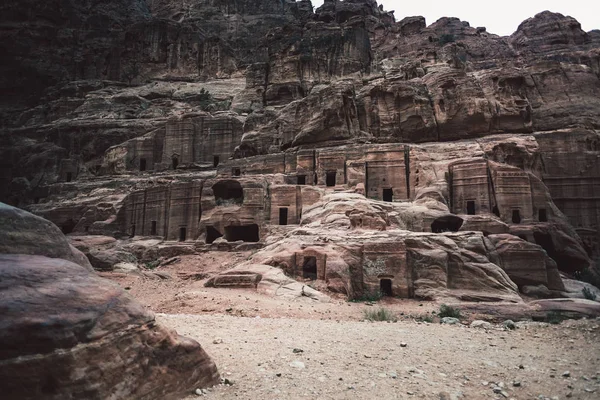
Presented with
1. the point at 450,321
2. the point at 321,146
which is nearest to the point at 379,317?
the point at 450,321

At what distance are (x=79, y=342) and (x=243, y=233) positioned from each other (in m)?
28.0

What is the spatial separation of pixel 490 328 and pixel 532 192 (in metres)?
21.7

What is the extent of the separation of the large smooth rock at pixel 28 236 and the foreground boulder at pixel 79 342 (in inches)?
14.9

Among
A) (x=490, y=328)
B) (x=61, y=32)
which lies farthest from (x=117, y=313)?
(x=61, y=32)

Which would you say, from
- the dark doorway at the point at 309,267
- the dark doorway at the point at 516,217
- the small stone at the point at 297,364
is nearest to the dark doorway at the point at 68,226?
the dark doorway at the point at 309,267

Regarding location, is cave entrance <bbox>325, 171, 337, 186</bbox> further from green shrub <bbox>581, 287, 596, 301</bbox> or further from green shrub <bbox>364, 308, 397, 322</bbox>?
green shrub <bbox>364, 308, 397, 322</bbox>

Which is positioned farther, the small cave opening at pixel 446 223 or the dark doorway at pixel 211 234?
the dark doorway at pixel 211 234

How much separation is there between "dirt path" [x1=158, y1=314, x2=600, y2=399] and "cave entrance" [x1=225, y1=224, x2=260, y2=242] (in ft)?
64.3

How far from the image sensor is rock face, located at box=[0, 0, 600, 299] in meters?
24.5

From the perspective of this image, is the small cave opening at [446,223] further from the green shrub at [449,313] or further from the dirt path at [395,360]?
A: the dirt path at [395,360]

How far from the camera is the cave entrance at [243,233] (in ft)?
103

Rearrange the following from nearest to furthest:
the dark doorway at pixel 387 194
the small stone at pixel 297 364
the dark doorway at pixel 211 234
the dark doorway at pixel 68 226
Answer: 1. the small stone at pixel 297 364
2. the dark doorway at pixel 211 234
3. the dark doorway at pixel 387 194
4. the dark doorway at pixel 68 226

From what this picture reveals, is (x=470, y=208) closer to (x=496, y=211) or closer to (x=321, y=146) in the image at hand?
(x=496, y=211)

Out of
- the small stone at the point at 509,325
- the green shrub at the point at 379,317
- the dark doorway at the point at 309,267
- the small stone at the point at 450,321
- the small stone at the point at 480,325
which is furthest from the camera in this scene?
the dark doorway at the point at 309,267
